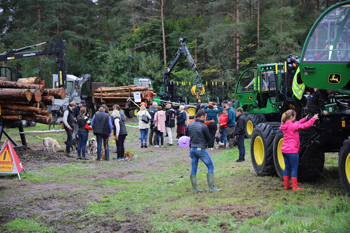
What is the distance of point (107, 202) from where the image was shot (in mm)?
7867

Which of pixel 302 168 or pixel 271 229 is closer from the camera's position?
pixel 271 229

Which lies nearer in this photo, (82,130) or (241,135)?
(241,135)

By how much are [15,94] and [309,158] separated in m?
9.52

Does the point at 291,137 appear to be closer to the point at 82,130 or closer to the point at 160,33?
the point at 82,130

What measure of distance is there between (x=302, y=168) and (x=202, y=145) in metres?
2.14

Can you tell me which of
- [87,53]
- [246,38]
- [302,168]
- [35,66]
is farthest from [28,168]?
[87,53]

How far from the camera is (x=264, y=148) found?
9000 mm

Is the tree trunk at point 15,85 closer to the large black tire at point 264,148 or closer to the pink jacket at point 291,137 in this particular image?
the large black tire at point 264,148

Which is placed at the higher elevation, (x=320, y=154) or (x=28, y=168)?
(x=320, y=154)

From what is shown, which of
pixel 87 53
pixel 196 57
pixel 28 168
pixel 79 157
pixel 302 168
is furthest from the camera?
pixel 87 53

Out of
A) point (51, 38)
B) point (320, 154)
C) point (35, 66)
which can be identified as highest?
point (51, 38)

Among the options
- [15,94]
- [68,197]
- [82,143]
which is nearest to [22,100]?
[15,94]

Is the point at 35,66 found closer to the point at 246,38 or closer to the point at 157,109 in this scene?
the point at 246,38

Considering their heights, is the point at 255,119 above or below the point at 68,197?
above
